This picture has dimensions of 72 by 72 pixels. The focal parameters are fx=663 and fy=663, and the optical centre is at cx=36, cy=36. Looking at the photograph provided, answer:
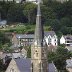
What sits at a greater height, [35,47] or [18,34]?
[35,47]

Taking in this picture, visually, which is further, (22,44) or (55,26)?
(55,26)

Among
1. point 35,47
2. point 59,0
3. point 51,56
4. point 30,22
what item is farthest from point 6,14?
point 35,47

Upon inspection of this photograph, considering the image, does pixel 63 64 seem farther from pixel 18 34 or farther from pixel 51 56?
pixel 18 34

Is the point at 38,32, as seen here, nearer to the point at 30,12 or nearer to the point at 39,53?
the point at 39,53

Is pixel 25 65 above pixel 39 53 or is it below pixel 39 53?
below

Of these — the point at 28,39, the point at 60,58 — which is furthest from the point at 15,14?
the point at 60,58

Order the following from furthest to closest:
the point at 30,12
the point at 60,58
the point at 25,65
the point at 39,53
Result: the point at 30,12, the point at 60,58, the point at 25,65, the point at 39,53

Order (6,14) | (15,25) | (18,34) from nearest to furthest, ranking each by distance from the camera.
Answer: (18,34) → (15,25) → (6,14)

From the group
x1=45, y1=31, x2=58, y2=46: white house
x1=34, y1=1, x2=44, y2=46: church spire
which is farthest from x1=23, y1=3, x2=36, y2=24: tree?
x1=34, y1=1, x2=44, y2=46: church spire

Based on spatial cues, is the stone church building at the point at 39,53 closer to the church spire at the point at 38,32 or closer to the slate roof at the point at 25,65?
the church spire at the point at 38,32

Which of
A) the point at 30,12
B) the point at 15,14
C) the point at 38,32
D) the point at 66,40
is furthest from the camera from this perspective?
the point at 15,14

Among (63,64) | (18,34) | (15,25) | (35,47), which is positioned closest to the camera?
(35,47)
